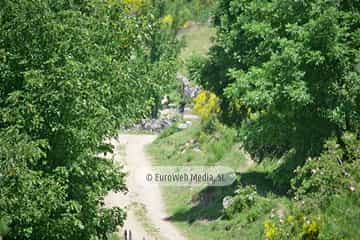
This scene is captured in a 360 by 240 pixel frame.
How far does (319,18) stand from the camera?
19.2 meters

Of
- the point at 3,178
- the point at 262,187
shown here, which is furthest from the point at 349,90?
the point at 3,178

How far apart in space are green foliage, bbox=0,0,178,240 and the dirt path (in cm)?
206

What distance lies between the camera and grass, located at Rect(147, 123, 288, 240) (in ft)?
73.7

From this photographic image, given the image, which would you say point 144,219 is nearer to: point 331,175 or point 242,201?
point 242,201

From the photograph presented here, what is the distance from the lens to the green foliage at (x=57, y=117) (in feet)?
42.4

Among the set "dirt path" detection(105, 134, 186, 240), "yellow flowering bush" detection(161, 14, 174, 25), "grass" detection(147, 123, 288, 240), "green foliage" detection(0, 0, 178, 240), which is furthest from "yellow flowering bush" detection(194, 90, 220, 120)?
"green foliage" detection(0, 0, 178, 240)

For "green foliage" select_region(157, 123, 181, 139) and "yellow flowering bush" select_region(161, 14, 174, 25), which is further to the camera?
"yellow flowering bush" select_region(161, 14, 174, 25)

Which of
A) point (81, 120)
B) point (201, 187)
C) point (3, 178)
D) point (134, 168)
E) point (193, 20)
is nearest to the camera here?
point (3, 178)

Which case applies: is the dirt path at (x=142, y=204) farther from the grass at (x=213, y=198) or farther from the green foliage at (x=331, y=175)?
the green foliage at (x=331, y=175)

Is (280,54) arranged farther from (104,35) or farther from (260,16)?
(104,35)

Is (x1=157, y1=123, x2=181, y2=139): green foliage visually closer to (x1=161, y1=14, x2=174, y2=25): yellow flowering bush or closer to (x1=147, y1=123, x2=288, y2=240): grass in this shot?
(x1=147, y1=123, x2=288, y2=240): grass

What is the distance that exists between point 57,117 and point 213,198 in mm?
14275

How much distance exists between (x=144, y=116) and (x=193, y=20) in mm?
62010

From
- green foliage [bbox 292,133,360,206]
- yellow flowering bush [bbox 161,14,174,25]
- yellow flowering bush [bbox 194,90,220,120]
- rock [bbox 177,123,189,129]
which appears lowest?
green foliage [bbox 292,133,360,206]
